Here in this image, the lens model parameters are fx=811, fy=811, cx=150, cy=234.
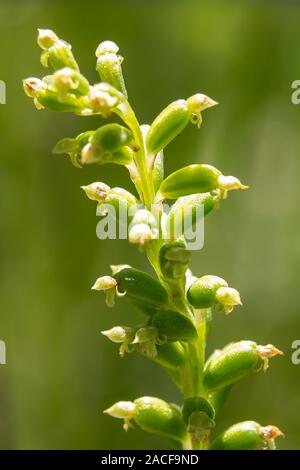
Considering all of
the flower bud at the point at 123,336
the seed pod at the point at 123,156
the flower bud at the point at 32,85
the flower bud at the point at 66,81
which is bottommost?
the flower bud at the point at 123,336

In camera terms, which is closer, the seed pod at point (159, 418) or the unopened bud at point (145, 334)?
the unopened bud at point (145, 334)

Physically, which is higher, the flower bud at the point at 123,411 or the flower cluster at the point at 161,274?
the flower cluster at the point at 161,274

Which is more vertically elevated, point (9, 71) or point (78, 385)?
point (9, 71)

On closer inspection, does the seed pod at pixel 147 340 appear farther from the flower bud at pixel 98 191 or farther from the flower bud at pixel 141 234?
the flower bud at pixel 98 191

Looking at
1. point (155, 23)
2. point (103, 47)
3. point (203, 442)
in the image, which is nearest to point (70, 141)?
point (103, 47)

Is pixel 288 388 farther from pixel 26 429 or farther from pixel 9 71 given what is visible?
pixel 9 71

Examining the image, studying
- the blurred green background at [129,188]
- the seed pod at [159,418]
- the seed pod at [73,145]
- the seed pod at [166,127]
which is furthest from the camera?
the blurred green background at [129,188]

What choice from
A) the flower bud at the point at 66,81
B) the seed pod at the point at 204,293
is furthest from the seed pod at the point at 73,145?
the seed pod at the point at 204,293

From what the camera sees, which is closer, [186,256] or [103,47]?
[186,256]
